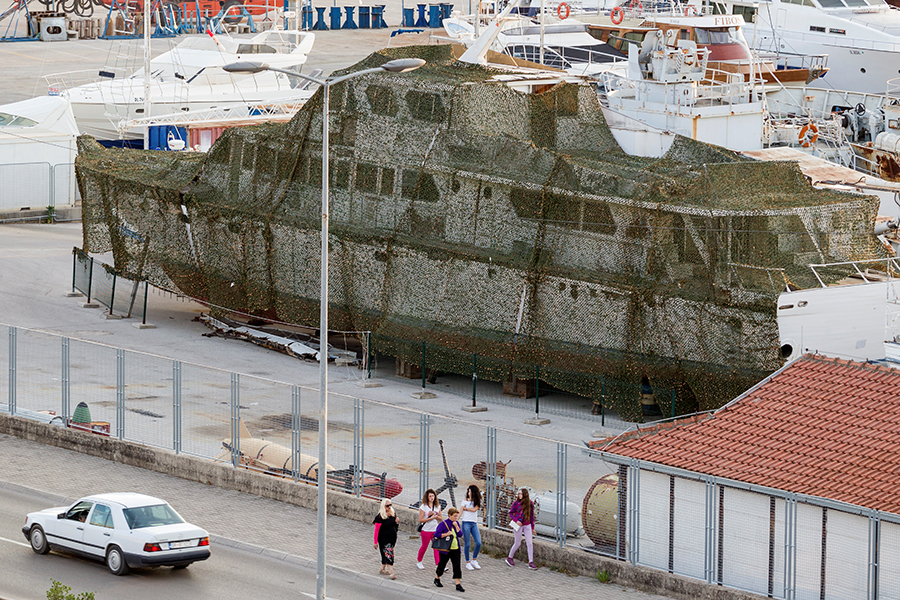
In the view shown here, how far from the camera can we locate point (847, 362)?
26.4 metres

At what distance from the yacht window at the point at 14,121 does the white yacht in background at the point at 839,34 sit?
27.1 metres

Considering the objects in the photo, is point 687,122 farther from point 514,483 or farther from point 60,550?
point 60,550

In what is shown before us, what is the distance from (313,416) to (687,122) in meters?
13.5

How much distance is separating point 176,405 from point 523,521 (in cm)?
825

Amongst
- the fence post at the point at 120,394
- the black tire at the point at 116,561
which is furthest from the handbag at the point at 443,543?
the fence post at the point at 120,394

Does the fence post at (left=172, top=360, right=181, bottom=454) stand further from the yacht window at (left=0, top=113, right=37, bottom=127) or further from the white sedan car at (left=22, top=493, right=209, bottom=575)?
the yacht window at (left=0, top=113, right=37, bottom=127)

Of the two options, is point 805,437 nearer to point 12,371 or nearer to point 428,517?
point 428,517

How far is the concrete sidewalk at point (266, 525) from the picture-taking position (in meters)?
23.7

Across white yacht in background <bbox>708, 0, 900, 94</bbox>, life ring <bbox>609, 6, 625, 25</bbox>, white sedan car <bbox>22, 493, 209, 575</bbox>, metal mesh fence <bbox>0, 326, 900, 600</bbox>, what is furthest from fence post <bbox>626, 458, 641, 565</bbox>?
white yacht in background <bbox>708, 0, 900, 94</bbox>

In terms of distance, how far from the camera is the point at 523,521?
24.5 meters

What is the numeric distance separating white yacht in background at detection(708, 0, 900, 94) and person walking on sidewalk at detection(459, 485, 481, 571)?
38.4m

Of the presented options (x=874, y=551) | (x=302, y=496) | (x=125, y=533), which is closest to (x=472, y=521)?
(x=302, y=496)

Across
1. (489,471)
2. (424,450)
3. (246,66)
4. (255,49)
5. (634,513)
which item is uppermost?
(255,49)

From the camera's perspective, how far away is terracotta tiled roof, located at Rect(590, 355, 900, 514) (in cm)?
2270
